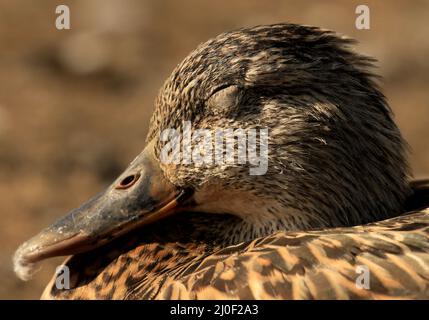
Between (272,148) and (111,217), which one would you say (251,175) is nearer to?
(272,148)

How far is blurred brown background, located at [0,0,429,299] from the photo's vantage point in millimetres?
6055

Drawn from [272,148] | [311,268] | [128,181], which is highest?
[272,148]

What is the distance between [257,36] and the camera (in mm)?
3672

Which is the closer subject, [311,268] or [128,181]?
[311,268]

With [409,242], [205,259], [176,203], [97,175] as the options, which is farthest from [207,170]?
[97,175]

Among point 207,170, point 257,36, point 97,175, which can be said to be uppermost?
point 257,36

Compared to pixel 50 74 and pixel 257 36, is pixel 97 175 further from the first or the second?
pixel 257 36

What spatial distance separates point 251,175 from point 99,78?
3.92 meters

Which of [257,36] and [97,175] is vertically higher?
[257,36]

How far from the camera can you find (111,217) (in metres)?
3.69

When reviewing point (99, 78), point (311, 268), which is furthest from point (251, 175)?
point (99, 78)

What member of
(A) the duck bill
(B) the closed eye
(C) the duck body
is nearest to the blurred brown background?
(A) the duck bill

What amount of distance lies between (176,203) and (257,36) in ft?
2.28

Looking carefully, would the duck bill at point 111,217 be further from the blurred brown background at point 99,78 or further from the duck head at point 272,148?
the blurred brown background at point 99,78
